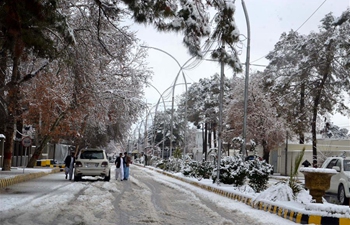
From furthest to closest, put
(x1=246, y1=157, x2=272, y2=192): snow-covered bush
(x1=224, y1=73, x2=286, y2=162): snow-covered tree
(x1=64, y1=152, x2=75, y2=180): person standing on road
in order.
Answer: (x1=224, y1=73, x2=286, y2=162): snow-covered tree < (x1=64, y1=152, x2=75, y2=180): person standing on road < (x1=246, y1=157, x2=272, y2=192): snow-covered bush

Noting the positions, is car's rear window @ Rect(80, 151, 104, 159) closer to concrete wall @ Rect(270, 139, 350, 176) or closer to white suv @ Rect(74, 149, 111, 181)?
white suv @ Rect(74, 149, 111, 181)

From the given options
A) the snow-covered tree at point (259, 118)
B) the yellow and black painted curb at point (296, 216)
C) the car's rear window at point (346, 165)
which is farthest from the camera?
the snow-covered tree at point (259, 118)

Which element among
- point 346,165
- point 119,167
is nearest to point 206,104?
point 119,167

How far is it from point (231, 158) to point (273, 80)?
18288 millimetres

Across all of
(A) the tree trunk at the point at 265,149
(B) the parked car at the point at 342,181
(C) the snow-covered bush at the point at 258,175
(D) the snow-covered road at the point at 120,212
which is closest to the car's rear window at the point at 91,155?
(C) the snow-covered bush at the point at 258,175

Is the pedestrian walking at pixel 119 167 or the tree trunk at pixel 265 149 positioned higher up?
the tree trunk at pixel 265 149

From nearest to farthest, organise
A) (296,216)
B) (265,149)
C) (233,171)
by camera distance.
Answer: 1. (296,216)
2. (233,171)
3. (265,149)

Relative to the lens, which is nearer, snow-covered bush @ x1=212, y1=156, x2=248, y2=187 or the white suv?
snow-covered bush @ x1=212, y1=156, x2=248, y2=187

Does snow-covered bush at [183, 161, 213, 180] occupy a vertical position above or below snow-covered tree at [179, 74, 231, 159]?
below

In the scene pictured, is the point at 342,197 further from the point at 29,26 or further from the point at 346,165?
the point at 29,26

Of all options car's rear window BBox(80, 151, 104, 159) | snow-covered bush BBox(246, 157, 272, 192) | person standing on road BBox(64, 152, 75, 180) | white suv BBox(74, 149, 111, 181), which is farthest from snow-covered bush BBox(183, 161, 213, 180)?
snow-covered bush BBox(246, 157, 272, 192)

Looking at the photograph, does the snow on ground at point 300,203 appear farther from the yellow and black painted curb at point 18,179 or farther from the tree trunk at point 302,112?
the tree trunk at point 302,112

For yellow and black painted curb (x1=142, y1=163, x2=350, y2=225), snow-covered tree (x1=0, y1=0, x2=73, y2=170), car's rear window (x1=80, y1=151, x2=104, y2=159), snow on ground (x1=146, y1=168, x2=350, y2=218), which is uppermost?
snow-covered tree (x1=0, y1=0, x2=73, y2=170)

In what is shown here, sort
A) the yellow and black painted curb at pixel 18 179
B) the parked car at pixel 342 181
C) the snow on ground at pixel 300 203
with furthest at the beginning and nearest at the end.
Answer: the yellow and black painted curb at pixel 18 179, the parked car at pixel 342 181, the snow on ground at pixel 300 203
